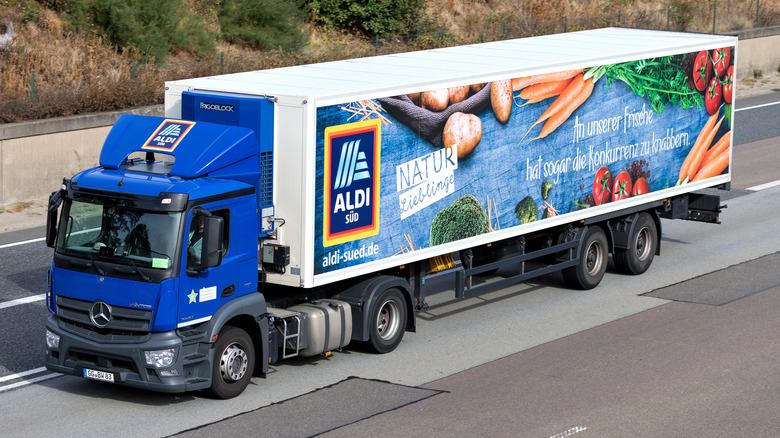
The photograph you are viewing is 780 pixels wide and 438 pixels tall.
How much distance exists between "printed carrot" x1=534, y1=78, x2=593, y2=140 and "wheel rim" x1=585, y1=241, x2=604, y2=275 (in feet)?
7.37

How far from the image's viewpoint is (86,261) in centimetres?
1106

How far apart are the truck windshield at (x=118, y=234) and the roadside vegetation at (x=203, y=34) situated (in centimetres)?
1131

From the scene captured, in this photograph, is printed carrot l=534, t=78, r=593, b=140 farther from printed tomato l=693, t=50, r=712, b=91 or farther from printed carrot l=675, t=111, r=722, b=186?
printed carrot l=675, t=111, r=722, b=186

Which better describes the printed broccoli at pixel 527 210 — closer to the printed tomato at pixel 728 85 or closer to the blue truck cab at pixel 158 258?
the blue truck cab at pixel 158 258

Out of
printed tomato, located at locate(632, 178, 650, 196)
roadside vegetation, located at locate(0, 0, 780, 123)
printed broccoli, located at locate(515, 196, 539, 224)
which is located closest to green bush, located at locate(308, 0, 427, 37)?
roadside vegetation, located at locate(0, 0, 780, 123)

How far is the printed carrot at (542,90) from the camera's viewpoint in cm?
1462

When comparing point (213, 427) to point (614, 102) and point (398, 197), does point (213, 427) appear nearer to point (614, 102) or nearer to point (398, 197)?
point (398, 197)

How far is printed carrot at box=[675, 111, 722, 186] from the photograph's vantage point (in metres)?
17.8

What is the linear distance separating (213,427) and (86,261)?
6.93 ft

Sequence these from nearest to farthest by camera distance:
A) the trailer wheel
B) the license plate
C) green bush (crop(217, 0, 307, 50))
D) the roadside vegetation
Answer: the license plate
the trailer wheel
the roadside vegetation
green bush (crop(217, 0, 307, 50))

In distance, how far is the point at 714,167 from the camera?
60.3 ft

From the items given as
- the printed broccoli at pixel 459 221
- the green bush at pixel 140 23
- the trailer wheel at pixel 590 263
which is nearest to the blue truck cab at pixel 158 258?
the printed broccoli at pixel 459 221

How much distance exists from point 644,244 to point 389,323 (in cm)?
585

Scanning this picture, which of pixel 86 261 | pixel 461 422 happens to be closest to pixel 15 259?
pixel 86 261
